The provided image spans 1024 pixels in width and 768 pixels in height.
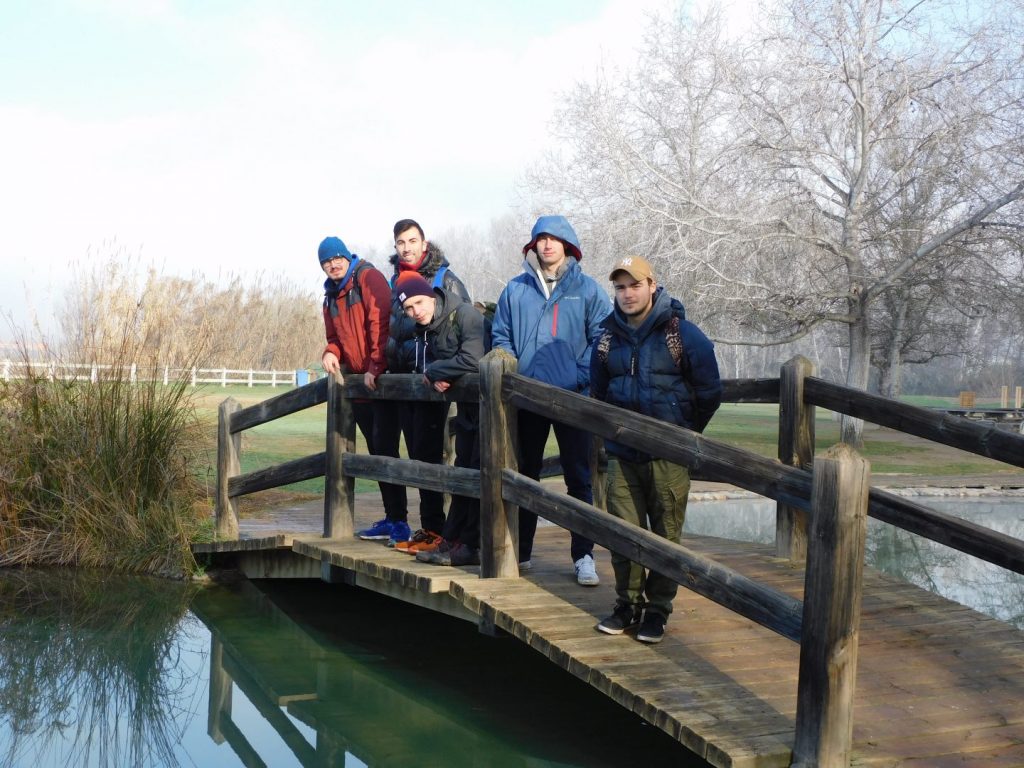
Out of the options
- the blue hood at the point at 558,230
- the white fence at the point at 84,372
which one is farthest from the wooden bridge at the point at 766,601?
the white fence at the point at 84,372

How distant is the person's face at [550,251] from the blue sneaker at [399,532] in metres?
2.22

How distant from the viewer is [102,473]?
8.42 metres

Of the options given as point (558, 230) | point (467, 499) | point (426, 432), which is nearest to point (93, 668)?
point (426, 432)

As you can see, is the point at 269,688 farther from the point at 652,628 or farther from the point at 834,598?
the point at 834,598

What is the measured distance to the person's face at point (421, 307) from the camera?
5.82 metres

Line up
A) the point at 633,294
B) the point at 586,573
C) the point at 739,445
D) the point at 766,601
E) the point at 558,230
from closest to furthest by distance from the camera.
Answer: the point at 766,601
the point at 633,294
the point at 558,230
the point at 586,573
the point at 739,445

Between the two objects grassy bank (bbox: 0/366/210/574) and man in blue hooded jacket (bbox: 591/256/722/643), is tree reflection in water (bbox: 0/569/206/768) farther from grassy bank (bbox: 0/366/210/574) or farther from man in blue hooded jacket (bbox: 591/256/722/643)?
man in blue hooded jacket (bbox: 591/256/722/643)

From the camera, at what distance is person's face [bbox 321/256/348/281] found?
673 cm

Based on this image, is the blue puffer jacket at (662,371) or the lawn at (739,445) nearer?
the blue puffer jacket at (662,371)

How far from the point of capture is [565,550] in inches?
265

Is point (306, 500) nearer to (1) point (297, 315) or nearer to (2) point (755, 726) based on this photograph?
(2) point (755, 726)

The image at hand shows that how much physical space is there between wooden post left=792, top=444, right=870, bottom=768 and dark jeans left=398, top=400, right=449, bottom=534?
309cm

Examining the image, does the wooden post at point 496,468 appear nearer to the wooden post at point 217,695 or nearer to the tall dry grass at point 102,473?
the wooden post at point 217,695

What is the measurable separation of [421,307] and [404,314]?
0.39m
